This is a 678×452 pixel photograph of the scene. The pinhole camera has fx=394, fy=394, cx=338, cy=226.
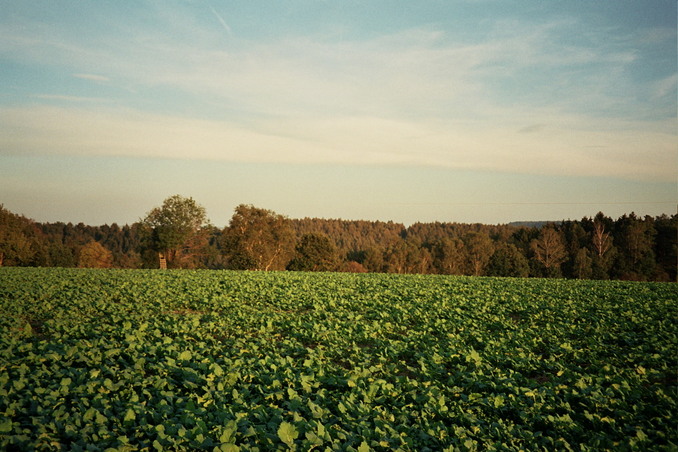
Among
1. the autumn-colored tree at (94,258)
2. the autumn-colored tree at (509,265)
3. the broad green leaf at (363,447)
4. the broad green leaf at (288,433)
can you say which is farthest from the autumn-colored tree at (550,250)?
the autumn-colored tree at (94,258)

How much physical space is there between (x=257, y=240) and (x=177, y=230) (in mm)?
12811

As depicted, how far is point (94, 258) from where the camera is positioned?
95688mm

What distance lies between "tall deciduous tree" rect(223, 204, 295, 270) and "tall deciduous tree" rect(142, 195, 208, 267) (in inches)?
207

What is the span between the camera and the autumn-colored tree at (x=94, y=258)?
92.9 metres

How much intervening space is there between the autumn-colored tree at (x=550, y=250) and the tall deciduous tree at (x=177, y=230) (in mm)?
67328

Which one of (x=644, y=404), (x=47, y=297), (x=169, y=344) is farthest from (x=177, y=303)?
(x=644, y=404)

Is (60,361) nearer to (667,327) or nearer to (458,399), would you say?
(458,399)

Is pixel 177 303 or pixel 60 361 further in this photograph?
pixel 177 303

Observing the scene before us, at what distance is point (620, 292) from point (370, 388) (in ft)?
83.5

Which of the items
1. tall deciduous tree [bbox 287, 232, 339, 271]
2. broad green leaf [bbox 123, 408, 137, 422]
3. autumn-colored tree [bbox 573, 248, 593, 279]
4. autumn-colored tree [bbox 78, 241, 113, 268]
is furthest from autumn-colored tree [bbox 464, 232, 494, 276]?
broad green leaf [bbox 123, 408, 137, 422]

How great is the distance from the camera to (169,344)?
12.1 metres

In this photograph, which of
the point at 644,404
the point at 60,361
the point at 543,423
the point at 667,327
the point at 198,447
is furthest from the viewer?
the point at 667,327

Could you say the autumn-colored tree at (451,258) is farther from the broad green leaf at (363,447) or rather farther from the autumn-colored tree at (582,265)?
the broad green leaf at (363,447)

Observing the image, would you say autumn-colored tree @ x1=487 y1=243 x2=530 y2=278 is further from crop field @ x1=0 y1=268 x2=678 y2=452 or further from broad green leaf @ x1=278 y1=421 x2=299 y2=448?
broad green leaf @ x1=278 y1=421 x2=299 y2=448
